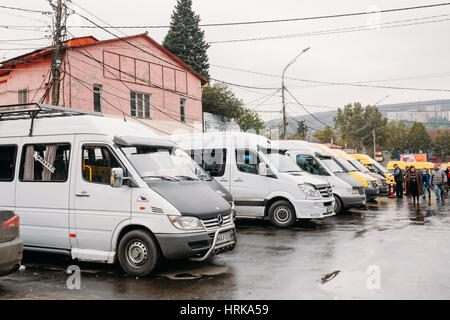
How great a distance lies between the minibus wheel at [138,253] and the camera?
6.38m

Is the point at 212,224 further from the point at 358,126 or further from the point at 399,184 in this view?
the point at 358,126

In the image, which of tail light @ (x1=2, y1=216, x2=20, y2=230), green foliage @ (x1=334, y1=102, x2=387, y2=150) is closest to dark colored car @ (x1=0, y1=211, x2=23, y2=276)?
tail light @ (x1=2, y1=216, x2=20, y2=230)

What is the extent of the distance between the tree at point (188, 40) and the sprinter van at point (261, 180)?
1615 inches

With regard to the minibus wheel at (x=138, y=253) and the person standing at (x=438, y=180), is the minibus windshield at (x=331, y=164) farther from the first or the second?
the minibus wheel at (x=138, y=253)

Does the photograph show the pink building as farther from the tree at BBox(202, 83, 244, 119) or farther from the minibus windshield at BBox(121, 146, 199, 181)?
the minibus windshield at BBox(121, 146, 199, 181)

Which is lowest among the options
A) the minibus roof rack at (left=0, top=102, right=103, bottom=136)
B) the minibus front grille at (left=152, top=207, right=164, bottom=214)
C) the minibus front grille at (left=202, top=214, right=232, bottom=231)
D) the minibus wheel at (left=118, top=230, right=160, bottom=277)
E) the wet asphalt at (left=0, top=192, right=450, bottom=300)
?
the wet asphalt at (left=0, top=192, right=450, bottom=300)

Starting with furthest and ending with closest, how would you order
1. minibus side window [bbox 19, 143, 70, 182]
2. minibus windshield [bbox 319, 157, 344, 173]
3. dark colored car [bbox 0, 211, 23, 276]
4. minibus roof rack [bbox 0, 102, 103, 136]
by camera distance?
minibus windshield [bbox 319, 157, 344, 173]
minibus roof rack [bbox 0, 102, 103, 136]
minibus side window [bbox 19, 143, 70, 182]
dark colored car [bbox 0, 211, 23, 276]

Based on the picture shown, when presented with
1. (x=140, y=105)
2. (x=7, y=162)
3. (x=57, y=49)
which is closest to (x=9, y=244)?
(x=7, y=162)

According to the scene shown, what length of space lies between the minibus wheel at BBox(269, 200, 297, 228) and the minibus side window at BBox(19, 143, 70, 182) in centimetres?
599

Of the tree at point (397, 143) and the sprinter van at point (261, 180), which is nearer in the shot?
the sprinter van at point (261, 180)

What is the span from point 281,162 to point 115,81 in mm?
15257

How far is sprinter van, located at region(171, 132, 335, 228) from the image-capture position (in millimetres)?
11227

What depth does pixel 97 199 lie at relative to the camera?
6.77 meters

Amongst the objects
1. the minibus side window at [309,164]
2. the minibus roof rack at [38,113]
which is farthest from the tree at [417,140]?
the minibus roof rack at [38,113]
